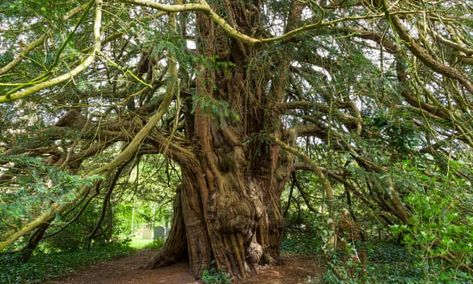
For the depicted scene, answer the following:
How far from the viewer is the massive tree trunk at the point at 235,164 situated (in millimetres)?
5773

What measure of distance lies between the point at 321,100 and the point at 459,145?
1.97 metres

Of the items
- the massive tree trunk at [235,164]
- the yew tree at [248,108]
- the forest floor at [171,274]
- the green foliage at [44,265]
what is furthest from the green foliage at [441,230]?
the green foliage at [44,265]

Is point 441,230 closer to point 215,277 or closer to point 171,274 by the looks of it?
point 215,277

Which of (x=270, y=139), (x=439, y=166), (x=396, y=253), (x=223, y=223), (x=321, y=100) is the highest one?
(x=321, y=100)

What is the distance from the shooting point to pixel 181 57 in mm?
3734

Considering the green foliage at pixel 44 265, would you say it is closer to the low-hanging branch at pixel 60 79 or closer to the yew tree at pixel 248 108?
the yew tree at pixel 248 108

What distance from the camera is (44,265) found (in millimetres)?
7652

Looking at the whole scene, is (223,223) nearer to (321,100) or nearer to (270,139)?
(270,139)

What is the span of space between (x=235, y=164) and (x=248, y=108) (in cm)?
99

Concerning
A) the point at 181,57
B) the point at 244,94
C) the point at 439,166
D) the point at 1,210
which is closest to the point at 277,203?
the point at 244,94

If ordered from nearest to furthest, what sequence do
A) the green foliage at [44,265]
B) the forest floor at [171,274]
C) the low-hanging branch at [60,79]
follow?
the low-hanging branch at [60,79], the forest floor at [171,274], the green foliage at [44,265]

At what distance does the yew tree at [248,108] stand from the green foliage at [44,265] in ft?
2.06

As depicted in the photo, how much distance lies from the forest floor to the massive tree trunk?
246 millimetres

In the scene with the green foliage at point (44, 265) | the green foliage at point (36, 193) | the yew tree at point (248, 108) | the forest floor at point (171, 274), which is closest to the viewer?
the green foliage at point (36, 193)
